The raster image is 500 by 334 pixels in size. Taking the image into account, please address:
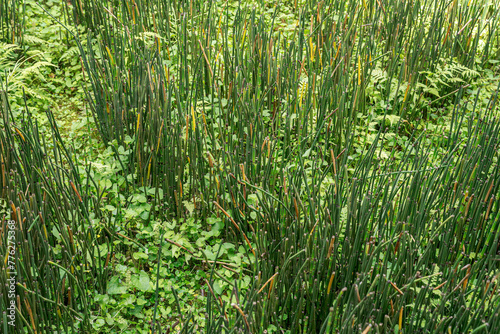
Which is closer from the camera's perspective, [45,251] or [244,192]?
[45,251]

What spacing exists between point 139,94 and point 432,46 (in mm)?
1877

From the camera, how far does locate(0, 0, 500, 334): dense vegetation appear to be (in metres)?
1.52

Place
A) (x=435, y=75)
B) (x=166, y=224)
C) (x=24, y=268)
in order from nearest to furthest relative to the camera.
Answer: (x=24, y=268), (x=166, y=224), (x=435, y=75)

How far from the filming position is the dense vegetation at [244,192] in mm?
1523

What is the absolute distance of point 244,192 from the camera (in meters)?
2.03

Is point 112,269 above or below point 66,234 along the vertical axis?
below

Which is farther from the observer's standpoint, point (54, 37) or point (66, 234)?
point (54, 37)

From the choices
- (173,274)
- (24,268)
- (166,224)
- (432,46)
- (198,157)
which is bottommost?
(173,274)

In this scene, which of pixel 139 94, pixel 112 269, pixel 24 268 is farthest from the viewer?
pixel 139 94

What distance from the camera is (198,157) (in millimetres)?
2133

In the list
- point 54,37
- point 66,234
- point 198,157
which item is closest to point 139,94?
point 198,157

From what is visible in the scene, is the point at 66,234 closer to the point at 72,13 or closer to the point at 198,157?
the point at 198,157

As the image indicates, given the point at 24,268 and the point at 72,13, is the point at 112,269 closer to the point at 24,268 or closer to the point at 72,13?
the point at 24,268

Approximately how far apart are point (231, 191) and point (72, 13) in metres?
2.26
